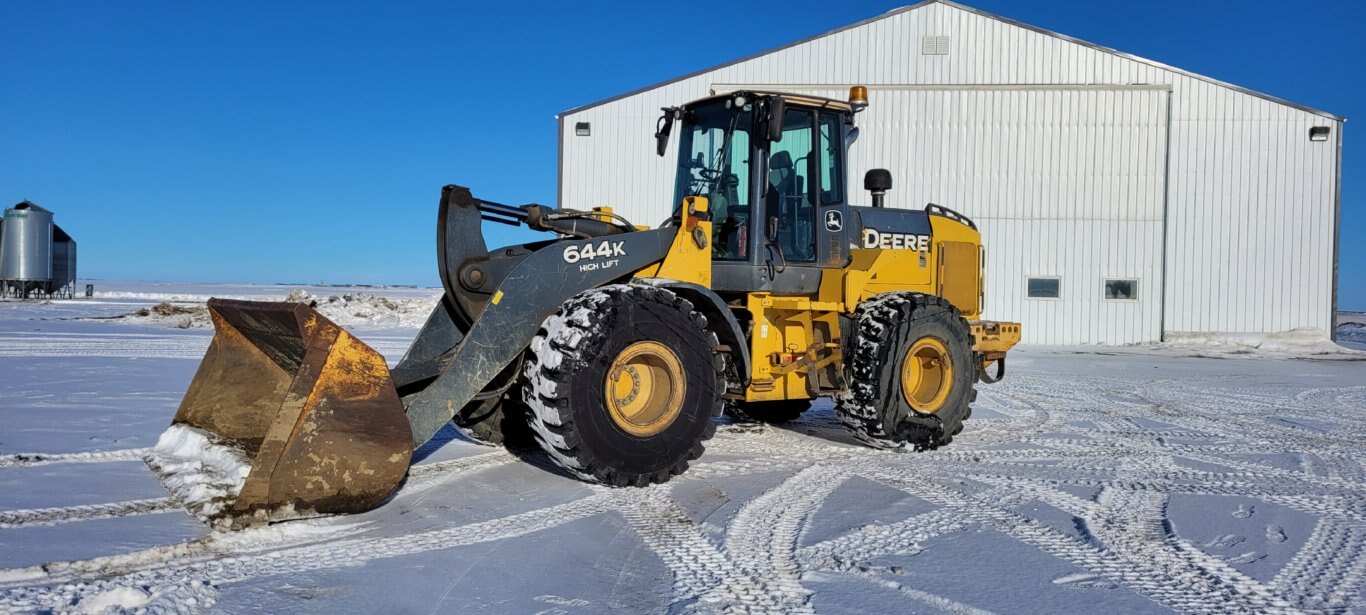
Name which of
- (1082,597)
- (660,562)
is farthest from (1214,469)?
(660,562)

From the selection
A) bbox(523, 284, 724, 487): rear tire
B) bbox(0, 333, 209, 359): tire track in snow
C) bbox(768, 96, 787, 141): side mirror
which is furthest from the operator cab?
bbox(0, 333, 209, 359): tire track in snow

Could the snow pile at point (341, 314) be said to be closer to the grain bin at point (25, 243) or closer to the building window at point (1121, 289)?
the grain bin at point (25, 243)

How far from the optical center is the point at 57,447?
5699 millimetres

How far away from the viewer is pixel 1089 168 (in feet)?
64.3

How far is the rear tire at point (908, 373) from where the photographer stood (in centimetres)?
634

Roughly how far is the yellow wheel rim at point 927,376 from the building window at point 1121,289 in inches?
569

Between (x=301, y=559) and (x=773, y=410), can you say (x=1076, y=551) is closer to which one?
(x=301, y=559)

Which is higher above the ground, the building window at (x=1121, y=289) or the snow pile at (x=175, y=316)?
the building window at (x=1121, y=289)

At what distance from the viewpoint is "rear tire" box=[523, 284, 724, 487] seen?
14.9 feet

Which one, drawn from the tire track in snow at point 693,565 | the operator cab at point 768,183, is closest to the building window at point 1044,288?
the operator cab at point 768,183

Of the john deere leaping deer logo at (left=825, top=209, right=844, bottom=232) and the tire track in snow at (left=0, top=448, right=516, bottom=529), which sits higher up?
the john deere leaping deer logo at (left=825, top=209, right=844, bottom=232)

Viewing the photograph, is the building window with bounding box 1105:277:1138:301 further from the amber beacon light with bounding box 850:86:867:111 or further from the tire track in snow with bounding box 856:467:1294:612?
the tire track in snow with bounding box 856:467:1294:612

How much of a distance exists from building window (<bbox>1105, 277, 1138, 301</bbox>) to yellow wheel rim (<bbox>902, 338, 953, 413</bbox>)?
1445 cm

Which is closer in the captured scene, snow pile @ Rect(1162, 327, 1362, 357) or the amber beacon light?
the amber beacon light
